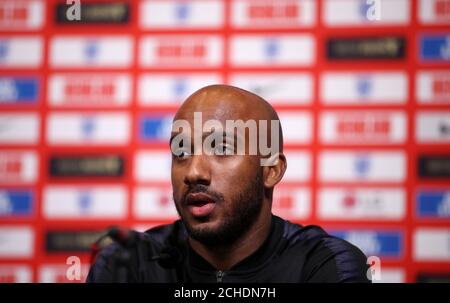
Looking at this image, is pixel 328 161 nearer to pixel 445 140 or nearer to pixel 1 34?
pixel 445 140

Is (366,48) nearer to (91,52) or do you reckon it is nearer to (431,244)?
(431,244)

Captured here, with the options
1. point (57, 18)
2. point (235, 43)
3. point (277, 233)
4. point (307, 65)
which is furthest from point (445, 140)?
point (57, 18)

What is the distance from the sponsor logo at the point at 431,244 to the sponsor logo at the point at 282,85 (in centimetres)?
63

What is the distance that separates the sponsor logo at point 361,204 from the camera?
246cm

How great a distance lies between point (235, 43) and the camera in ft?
8.48

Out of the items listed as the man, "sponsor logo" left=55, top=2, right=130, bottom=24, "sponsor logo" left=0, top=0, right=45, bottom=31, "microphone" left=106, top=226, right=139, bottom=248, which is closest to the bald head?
the man

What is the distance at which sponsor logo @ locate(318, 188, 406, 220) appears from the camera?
8.07ft

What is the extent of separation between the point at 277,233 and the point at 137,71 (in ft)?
4.00

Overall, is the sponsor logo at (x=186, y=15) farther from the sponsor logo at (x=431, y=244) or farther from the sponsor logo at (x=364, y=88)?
the sponsor logo at (x=431, y=244)

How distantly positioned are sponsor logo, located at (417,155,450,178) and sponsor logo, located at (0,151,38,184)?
56.7 inches

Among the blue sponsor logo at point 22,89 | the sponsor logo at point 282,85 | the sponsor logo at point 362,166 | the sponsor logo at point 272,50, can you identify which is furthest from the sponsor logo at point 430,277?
the blue sponsor logo at point 22,89

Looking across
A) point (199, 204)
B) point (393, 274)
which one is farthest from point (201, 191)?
point (393, 274)

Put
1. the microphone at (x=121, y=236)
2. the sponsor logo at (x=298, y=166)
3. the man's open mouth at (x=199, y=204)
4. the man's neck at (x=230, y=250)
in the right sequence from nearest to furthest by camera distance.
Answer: the microphone at (x=121, y=236)
the man's open mouth at (x=199, y=204)
the man's neck at (x=230, y=250)
the sponsor logo at (x=298, y=166)

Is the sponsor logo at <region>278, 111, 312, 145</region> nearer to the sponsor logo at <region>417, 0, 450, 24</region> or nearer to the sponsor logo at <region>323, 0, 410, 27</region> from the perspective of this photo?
the sponsor logo at <region>323, 0, 410, 27</region>
